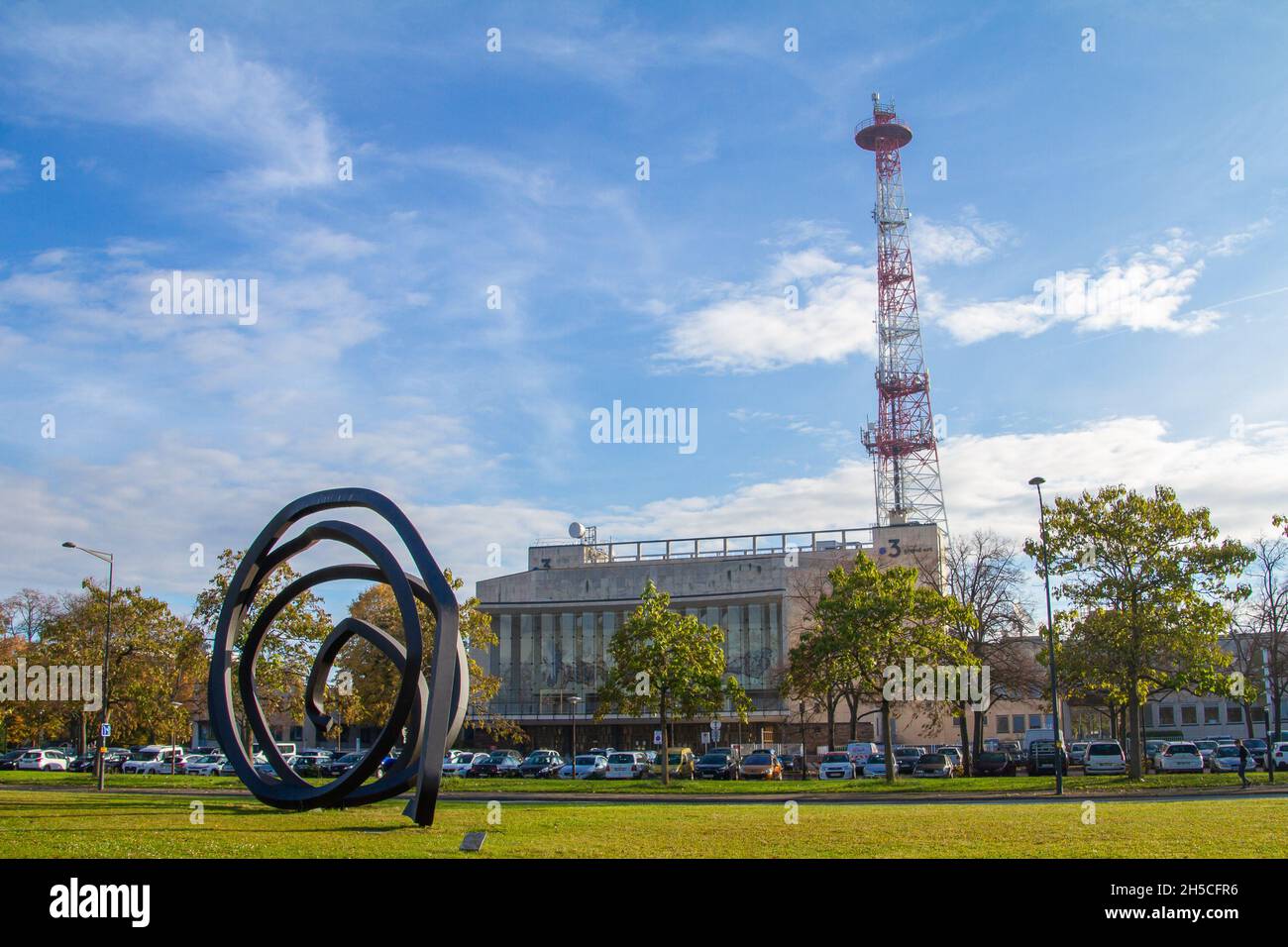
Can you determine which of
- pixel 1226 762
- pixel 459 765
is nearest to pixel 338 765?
pixel 459 765

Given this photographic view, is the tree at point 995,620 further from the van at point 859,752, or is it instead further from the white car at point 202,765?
the white car at point 202,765

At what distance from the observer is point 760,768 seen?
49.2 m

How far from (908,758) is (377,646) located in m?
37.5

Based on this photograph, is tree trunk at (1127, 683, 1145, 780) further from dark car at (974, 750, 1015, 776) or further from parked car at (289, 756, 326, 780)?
parked car at (289, 756, 326, 780)

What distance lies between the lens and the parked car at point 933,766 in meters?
48.8

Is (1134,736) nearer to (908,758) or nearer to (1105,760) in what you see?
(1105,760)

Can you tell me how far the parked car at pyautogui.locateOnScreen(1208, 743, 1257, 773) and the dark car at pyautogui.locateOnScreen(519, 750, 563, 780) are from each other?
106 ft

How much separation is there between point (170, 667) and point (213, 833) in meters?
34.7

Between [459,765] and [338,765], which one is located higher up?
[338,765]

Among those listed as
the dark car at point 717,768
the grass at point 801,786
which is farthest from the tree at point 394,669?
the dark car at point 717,768

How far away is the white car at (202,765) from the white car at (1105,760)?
42705mm
